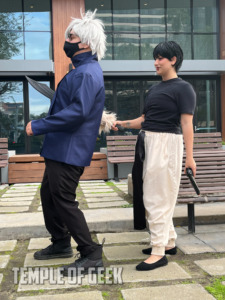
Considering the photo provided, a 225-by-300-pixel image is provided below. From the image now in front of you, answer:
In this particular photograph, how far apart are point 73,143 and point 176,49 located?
1150 millimetres

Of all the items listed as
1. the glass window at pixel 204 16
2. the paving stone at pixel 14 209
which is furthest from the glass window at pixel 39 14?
the paving stone at pixel 14 209

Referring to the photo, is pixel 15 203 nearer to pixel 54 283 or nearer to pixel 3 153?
pixel 3 153

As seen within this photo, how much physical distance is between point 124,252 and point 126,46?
13.3m

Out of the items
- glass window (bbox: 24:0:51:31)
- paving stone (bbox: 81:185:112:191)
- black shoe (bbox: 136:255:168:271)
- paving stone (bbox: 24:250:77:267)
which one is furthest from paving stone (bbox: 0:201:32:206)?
glass window (bbox: 24:0:51:31)

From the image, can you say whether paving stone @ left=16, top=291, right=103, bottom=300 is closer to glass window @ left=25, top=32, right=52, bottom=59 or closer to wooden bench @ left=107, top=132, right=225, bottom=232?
wooden bench @ left=107, top=132, right=225, bottom=232

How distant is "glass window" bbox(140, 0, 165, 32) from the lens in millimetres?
15648

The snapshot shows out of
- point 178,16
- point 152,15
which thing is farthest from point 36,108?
point 178,16

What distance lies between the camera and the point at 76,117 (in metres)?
2.63

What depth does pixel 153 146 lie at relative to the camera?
2.93 m

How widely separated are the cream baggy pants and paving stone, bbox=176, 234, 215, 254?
508mm

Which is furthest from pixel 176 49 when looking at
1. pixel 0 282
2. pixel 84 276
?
pixel 0 282

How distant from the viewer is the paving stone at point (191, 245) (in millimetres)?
3324

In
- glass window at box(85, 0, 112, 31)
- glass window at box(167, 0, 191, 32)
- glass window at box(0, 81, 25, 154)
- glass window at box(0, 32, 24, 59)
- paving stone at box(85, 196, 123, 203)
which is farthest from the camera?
glass window at box(167, 0, 191, 32)

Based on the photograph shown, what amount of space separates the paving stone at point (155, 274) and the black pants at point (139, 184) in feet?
1.22
